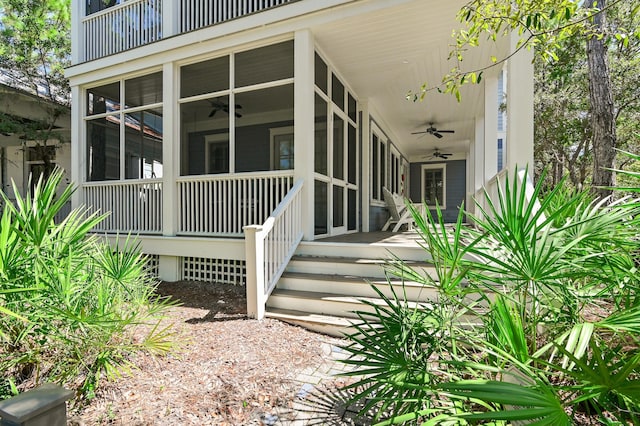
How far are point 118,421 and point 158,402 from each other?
0.75ft

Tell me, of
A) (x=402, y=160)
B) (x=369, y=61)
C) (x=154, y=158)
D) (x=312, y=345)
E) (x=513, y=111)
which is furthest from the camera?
(x=402, y=160)

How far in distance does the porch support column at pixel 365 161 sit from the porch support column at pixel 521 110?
3.53m

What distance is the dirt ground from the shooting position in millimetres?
1984

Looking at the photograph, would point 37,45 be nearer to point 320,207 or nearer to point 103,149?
point 103,149

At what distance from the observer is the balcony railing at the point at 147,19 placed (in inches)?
204

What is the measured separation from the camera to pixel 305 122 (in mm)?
4504

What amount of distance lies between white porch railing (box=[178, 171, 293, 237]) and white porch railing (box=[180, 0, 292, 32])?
2.49 m

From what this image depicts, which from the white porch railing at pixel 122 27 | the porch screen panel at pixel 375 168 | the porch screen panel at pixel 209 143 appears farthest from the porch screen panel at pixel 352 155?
the white porch railing at pixel 122 27

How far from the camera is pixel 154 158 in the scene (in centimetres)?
777

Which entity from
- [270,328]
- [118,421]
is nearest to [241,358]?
[270,328]

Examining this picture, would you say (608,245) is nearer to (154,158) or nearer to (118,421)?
(118,421)

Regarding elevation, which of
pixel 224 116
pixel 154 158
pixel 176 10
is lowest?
pixel 154 158

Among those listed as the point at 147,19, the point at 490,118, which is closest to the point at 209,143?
the point at 147,19

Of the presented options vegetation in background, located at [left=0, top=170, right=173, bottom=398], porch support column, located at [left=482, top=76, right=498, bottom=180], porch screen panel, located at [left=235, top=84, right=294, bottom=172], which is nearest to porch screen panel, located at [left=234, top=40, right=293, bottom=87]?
porch screen panel, located at [left=235, top=84, right=294, bottom=172]
